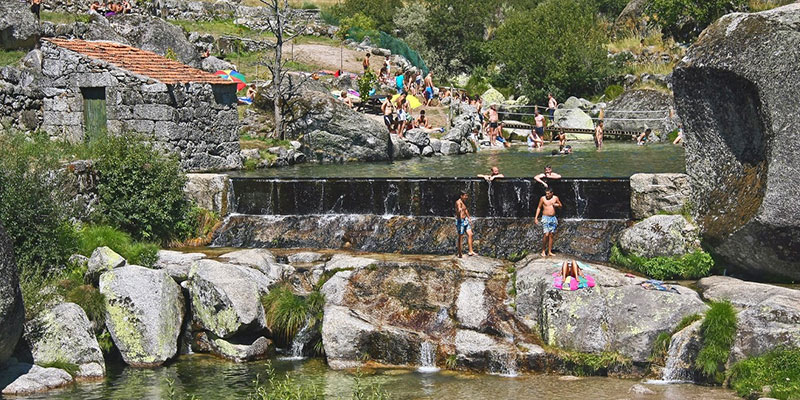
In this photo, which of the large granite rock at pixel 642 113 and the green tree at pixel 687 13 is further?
the green tree at pixel 687 13

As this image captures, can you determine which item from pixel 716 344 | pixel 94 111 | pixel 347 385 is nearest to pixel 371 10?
pixel 94 111

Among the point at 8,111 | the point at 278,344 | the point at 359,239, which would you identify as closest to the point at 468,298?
the point at 278,344

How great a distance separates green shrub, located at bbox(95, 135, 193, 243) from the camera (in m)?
20.7

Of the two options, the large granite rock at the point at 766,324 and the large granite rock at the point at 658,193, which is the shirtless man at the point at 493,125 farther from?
the large granite rock at the point at 766,324

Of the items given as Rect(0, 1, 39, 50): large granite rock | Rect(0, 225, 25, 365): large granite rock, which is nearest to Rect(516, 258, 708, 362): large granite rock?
Rect(0, 225, 25, 365): large granite rock

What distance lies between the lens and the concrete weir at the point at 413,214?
65.7 ft

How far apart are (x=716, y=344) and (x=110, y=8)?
32.5 m

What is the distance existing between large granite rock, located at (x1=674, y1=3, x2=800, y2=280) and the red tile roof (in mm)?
13796

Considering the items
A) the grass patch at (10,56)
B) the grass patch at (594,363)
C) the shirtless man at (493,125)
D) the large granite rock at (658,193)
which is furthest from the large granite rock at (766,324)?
the shirtless man at (493,125)

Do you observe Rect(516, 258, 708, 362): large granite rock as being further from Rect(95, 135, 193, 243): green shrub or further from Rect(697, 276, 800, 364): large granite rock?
Rect(95, 135, 193, 243): green shrub

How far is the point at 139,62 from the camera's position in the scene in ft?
86.3

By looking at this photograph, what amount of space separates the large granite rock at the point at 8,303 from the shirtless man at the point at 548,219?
383 inches

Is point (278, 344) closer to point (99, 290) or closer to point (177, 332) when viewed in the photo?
point (177, 332)

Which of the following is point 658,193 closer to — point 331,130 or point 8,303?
point 8,303
